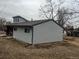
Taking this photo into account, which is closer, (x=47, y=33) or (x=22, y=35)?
(x=47, y=33)

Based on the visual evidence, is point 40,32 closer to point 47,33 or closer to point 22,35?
point 47,33

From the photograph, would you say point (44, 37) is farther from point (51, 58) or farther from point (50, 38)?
point (51, 58)

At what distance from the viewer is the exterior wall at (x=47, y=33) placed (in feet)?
56.0

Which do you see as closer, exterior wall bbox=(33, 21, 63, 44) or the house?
the house

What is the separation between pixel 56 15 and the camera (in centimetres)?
3847

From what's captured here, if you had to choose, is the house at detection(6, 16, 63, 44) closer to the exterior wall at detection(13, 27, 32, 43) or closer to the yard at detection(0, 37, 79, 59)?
the exterior wall at detection(13, 27, 32, 43)

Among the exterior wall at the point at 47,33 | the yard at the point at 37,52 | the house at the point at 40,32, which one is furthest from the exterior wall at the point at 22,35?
the yard at the point at 37,52

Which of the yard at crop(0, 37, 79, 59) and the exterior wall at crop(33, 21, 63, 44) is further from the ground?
the exterior wall at crop(33, 21, 63, 44)

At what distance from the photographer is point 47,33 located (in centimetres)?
1834

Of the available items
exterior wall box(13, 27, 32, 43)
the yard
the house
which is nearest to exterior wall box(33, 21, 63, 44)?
the house

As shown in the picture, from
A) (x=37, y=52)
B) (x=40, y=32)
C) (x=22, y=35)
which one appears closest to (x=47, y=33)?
(x=40, y=32)

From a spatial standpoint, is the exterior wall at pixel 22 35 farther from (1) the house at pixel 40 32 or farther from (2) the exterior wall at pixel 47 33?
(2) the exterior wall at pixel 47 33

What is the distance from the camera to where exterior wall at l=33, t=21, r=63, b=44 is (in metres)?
17.1

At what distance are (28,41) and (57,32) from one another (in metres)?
5.04
